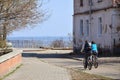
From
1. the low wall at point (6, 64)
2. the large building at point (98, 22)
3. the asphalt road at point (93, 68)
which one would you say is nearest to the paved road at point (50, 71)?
the asphalt road at point (93, 68)

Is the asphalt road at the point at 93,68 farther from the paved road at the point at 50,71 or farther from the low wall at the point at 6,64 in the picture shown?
the low wall at the point at 6,64

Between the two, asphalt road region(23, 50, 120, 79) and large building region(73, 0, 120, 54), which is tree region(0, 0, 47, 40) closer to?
asphalt road region(23, 50, 120, 79)

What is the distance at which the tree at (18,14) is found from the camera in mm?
22175

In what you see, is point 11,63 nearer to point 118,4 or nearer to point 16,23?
point 16,23

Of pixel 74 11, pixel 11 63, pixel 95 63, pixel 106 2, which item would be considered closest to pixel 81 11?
pixel 74 11

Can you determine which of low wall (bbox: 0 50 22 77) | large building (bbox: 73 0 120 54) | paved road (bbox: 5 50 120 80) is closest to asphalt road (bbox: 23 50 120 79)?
paved road (bbox: 5 50 120 80)

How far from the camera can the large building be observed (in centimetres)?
4188

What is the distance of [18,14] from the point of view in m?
22.6

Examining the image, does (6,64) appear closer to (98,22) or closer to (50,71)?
(50,71)

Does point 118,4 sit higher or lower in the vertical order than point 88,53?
higher

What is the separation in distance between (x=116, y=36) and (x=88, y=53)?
15.2m

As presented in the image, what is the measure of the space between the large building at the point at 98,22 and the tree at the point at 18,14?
18950 mm

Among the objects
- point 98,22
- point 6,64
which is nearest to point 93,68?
point 6,64

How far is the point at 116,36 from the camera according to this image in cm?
4225
